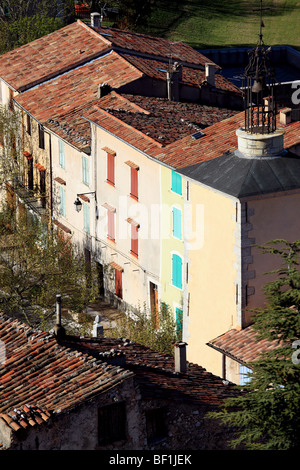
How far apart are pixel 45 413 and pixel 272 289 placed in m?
6.54

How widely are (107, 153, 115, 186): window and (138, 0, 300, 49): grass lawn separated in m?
42.4

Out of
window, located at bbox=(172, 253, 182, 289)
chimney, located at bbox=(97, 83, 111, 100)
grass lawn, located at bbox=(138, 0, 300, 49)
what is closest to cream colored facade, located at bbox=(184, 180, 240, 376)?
window, located at bbox=(172, 253, 182, 289)

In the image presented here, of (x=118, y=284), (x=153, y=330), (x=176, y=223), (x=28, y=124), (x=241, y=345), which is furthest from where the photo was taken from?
(x=28, y=124)

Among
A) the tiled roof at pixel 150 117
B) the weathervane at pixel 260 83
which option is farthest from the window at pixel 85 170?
the weathervane at pixel 260 83

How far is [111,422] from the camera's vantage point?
95.1ft

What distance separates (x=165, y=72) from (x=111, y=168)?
9.05 m

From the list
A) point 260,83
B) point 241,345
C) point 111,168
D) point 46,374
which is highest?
point 260,83

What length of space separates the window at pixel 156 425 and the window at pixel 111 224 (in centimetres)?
2287

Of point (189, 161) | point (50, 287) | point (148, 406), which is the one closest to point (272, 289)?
point (148, 406)

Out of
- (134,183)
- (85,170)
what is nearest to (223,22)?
(85,170)

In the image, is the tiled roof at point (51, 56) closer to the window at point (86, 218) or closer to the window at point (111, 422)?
the window at point (86, 218)

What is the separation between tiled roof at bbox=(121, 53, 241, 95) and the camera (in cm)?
5772

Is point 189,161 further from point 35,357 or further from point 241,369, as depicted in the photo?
point 35,357

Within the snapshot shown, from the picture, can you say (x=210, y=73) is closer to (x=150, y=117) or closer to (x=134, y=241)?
(x=150, y=117)
